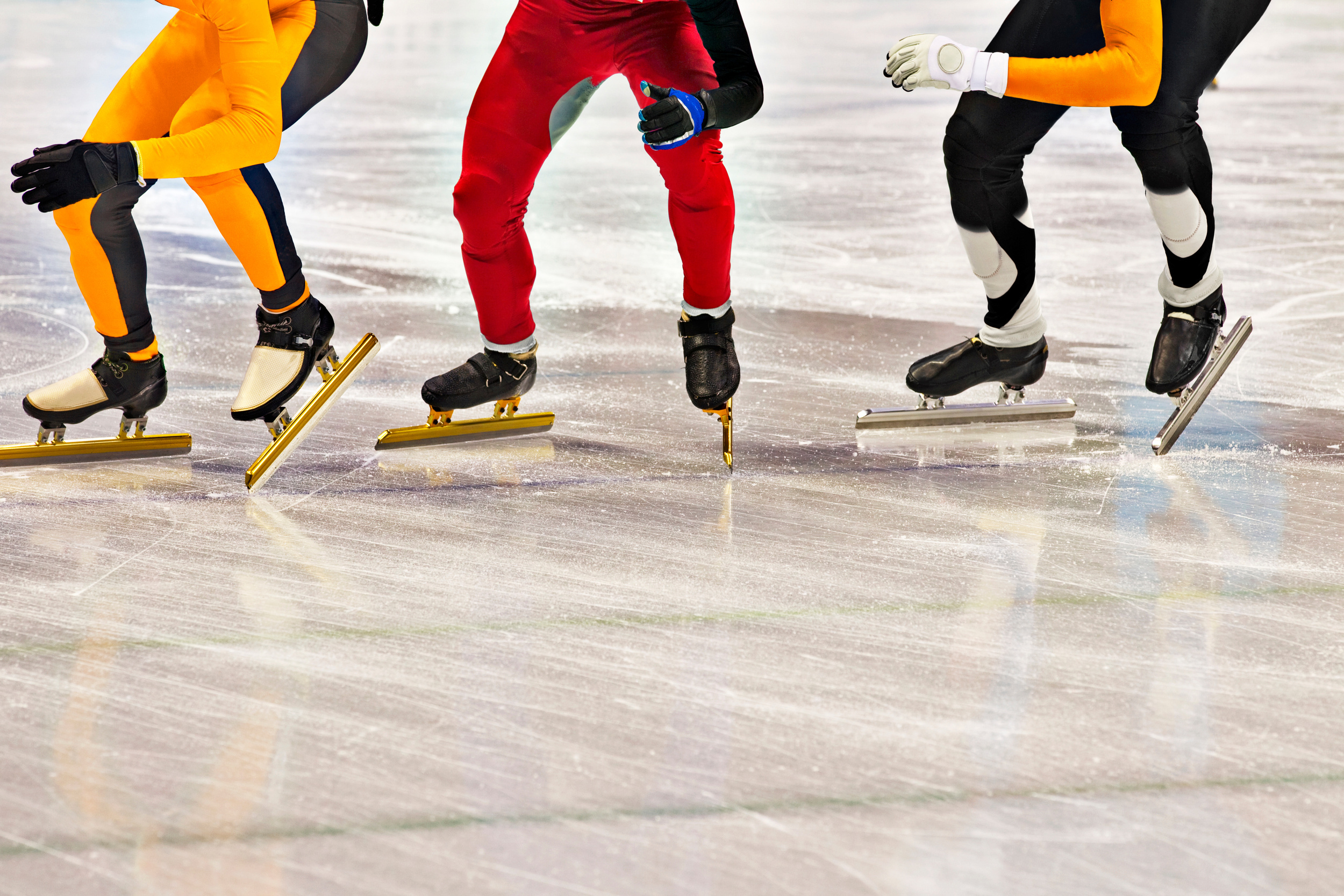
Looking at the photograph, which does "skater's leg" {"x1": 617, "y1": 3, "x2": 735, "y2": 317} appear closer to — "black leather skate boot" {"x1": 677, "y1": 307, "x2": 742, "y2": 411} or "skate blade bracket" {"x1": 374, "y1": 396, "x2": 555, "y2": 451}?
"black leather skate boot" {"x1": 677, "y1": 307, "x2": 742, "y2": 411}

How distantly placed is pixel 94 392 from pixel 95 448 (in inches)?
5.1

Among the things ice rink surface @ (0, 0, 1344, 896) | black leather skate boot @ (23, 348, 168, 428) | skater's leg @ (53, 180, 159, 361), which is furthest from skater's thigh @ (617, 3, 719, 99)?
black leather skate boot @ (23, 348, 168, 428)

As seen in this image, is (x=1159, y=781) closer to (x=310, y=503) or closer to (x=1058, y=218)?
(x=310, y=503)

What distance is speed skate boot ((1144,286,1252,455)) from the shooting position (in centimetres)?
333

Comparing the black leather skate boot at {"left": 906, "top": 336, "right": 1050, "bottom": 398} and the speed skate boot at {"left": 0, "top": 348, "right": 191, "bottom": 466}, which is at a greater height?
the speed skate boot at {"left": 0, "top": 348, "right": 191, "bottom": 466}

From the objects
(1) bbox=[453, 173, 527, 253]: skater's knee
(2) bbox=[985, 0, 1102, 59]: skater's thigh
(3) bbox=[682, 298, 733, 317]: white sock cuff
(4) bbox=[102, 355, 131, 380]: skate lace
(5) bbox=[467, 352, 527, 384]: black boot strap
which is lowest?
→ (5) bbox=[467, 352, 527, 384]: black boot strap

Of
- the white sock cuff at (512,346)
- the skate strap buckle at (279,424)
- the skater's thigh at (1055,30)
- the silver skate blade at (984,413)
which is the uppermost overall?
the skater's thigh at (1055,30)

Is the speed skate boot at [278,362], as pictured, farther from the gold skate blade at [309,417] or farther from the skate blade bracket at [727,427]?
the skate blade bracket at [727,427]

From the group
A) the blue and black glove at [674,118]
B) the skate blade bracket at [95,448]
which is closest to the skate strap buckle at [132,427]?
the skate blade bracket at [95,448]

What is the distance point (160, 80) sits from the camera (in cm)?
308

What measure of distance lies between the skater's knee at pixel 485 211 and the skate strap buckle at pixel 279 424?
58 centimetres

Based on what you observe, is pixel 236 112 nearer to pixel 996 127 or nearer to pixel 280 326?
pixel 280 326

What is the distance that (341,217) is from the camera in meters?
5.94

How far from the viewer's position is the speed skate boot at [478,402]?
3.39 metres
